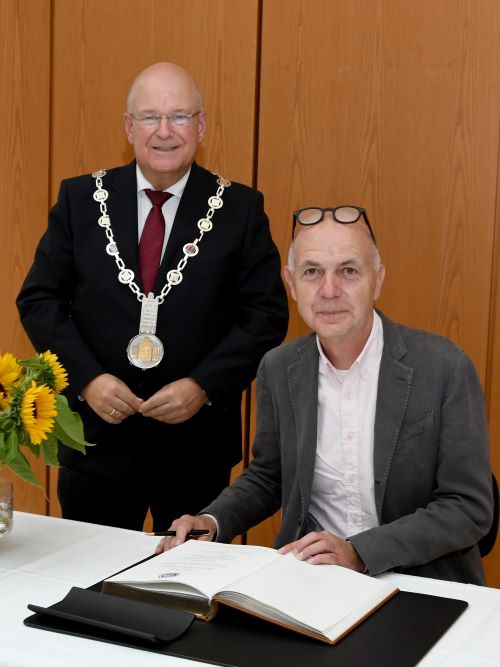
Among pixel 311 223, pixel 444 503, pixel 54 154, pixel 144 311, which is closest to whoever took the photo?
pixel 444 503

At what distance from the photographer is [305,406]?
7.46 ft

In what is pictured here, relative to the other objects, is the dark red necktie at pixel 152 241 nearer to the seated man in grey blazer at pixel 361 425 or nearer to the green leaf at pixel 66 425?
the seated man in grey blazer at pixel 361 425

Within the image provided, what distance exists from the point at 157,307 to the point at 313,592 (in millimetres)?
1494

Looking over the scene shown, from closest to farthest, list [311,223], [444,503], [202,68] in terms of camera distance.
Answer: [444,503] < [311,223] < [202,68]

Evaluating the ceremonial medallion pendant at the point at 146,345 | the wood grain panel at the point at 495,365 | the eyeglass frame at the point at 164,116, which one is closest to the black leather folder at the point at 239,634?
the ceremonial medallion pendant at the point at 146,345

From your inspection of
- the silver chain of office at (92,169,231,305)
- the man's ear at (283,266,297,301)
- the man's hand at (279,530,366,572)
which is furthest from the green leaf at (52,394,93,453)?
the silver chain of office at (92,169,231,305)

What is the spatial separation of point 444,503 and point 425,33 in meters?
2.21

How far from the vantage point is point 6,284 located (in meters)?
4.47

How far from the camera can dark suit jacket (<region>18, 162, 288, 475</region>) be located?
296 cm

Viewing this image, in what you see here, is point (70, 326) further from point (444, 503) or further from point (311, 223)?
point (444, 503)

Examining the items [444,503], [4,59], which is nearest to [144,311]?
[444,503]

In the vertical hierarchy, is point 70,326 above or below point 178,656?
above

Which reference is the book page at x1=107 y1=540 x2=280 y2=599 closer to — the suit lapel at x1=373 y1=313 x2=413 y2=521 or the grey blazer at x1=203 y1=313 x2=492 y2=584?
the grey blazer at x1=203 y1=313 x2=492 y2=584

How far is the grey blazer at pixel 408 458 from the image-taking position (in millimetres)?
2045
